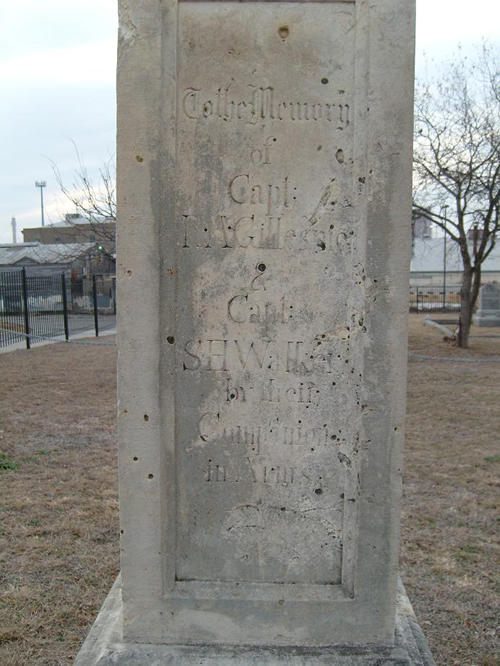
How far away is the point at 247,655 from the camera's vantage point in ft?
7.29

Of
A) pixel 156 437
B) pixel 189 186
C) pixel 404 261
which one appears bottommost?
pixel 156 437

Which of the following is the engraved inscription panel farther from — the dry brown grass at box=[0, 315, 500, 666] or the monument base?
the dry brown grass at box=[0, 315, 500, 666]

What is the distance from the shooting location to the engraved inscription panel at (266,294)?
6.93 ft

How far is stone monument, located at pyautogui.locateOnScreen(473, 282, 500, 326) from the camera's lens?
23.1m

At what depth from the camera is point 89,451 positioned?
6.36 meters

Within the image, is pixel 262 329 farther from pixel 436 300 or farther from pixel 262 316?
pixel 436 300

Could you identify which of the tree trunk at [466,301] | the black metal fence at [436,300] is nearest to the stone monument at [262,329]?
the tree trunk at [466,301]

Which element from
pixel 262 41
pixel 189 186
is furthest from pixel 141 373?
pixel 262 41

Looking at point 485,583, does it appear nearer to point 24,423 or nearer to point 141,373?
point 141,373

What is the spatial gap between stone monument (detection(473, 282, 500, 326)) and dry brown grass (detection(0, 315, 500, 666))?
48.7 feet

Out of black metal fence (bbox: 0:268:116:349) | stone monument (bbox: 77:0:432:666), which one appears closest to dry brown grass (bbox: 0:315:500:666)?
stone monument (bbox: 77:0:432:666)

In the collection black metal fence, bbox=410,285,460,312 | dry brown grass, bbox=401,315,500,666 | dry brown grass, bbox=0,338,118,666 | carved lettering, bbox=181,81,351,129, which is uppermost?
carved lettering, bbox=181,81,351,129

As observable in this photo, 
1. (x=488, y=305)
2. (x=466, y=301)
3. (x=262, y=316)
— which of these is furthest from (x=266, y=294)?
(x=488, y=305)

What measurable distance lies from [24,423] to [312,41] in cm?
661
